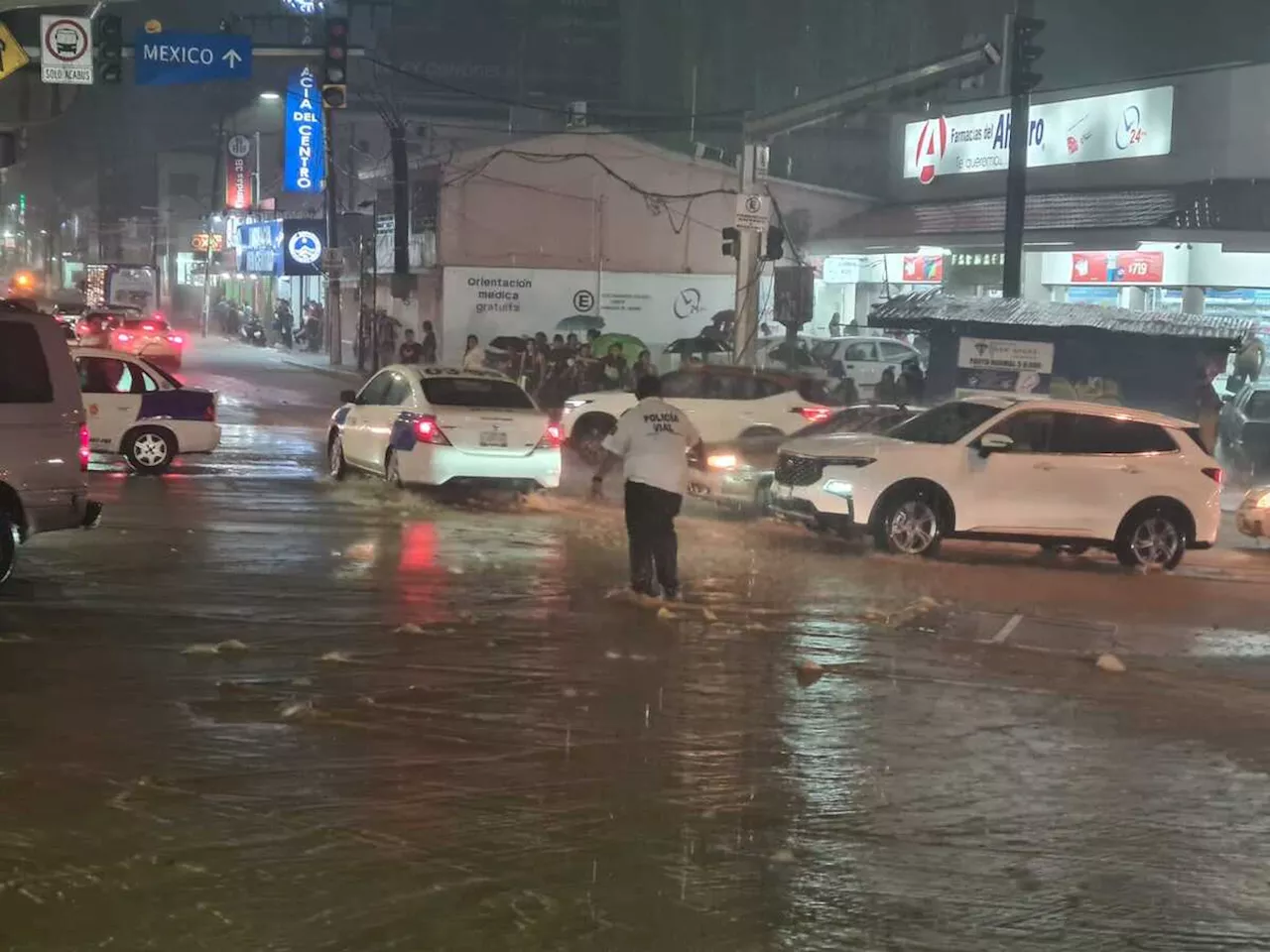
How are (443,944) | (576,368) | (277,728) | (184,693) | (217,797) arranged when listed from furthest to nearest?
1. (576,368)
2. (184,693)
3. (277,728)
4. (217,797)
5. (443,944)

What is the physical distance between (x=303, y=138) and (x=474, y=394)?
112 feet

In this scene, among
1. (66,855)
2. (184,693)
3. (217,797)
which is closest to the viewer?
(66,855)

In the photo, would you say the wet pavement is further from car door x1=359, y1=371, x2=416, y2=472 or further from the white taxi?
the white taxi

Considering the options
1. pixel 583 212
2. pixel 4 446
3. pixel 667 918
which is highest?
pixel 583 212

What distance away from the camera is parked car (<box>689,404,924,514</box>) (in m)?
17.4

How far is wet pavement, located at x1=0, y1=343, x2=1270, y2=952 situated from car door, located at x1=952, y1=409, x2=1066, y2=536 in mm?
1209

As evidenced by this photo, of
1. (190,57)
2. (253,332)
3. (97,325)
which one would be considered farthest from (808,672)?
(253,332)

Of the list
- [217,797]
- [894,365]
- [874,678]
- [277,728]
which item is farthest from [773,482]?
[894,365]

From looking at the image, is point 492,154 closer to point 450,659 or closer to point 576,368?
point 576,368

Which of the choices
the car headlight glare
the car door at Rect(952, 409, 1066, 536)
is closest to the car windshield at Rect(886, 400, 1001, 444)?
the car door at Rect(952, 409, 1066, 536)

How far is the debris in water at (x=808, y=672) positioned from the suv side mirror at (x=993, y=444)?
19.1 ft

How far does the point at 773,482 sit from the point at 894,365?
20628mm

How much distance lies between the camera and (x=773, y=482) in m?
16.1

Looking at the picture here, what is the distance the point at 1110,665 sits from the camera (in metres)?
10.3
